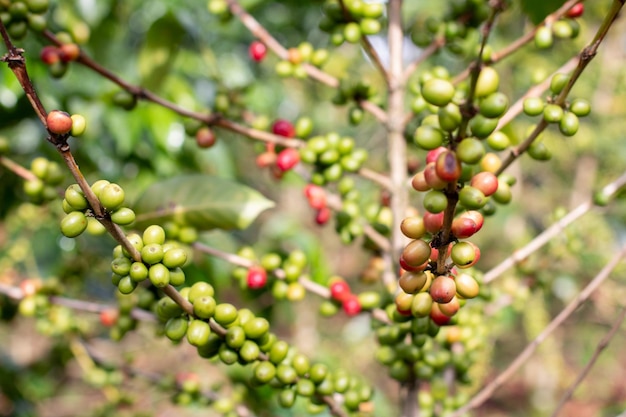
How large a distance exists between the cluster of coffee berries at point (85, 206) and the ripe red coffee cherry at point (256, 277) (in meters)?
0.55

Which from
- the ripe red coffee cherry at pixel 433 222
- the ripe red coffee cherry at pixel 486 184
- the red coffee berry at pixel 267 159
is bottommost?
the ripe red coffee cherry at pixel 433 222

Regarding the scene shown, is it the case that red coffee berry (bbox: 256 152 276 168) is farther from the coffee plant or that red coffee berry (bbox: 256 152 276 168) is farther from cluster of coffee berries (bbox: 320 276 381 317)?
cluster of coffee berries (bbox: 320 276 381 317)

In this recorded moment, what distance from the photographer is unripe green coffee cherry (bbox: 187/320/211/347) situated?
0.78m

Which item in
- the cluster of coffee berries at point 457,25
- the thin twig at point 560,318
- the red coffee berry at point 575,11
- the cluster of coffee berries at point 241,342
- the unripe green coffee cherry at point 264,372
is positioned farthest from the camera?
the cluster of coffee berries at point 457,25

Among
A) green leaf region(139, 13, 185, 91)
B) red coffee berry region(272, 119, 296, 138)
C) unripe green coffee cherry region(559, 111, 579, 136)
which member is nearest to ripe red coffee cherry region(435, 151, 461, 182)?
unripe green coffee cherry region(559, 111, 579, 136)

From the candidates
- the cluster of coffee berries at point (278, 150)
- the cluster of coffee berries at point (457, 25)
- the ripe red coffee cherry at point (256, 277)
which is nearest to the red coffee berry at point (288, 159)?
the cluster of coffee berries at point (278, 150)

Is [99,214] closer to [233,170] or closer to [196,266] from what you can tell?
[196,266]

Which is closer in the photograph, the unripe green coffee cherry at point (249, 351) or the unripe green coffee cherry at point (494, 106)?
the unripe green coffee cherry at point (494, 106)

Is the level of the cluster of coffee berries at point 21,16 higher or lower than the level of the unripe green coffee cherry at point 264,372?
higher

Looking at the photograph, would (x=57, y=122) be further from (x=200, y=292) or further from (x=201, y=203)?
(x=201, y=203)

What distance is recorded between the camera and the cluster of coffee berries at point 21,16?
115 cm

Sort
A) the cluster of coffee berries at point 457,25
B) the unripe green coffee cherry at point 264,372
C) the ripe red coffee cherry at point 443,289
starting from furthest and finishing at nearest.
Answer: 1. the cluster of coffee berries at point 457,25
2. the unripe green coffee cherry at point 264,372
3. the ripe red coffee cherry at point 443,289

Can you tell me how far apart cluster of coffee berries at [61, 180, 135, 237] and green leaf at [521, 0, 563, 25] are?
1.03 meters

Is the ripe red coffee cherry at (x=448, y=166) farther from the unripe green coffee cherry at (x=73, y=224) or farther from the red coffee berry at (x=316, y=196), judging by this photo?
the red coffee berry at (x=316, y=196)
